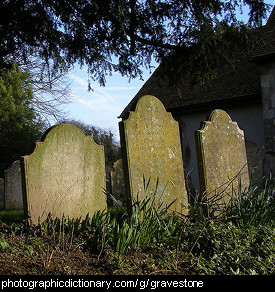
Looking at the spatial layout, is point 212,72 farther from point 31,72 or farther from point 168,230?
point 31,72

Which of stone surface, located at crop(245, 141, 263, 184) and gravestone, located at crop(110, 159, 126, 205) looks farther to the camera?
gravestone, located at crop(110, 159, 126, 205)

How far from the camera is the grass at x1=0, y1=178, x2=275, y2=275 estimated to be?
320cm

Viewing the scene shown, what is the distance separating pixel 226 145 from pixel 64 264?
390 cm

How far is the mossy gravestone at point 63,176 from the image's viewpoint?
4.69 meters

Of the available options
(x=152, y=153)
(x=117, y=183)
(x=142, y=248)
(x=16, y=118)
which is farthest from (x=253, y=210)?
(x=16, y=118)

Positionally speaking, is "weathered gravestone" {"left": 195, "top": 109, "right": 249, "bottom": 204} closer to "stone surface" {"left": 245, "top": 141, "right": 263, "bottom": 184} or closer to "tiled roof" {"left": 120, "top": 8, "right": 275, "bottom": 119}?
"stone surface" {"left": 245, "top": 141, "right": 263, "bottom": 184}

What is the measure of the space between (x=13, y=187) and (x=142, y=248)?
25.8ft

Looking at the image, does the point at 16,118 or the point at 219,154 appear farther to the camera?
the point at 16,118

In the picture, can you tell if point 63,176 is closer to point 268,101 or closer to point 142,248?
point 142,248

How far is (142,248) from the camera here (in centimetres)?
369

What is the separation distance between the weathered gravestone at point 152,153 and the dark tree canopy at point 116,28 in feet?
12.2

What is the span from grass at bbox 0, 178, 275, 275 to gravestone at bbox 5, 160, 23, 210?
6.12 metres

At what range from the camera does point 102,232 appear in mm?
3756

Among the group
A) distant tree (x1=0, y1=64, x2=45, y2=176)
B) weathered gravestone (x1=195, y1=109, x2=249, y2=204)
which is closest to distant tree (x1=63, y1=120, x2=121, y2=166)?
distant tree (x1=0, y1=64, x2=45, y2=176)
